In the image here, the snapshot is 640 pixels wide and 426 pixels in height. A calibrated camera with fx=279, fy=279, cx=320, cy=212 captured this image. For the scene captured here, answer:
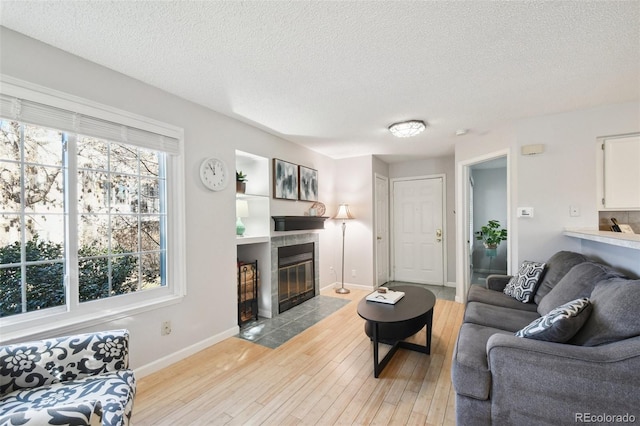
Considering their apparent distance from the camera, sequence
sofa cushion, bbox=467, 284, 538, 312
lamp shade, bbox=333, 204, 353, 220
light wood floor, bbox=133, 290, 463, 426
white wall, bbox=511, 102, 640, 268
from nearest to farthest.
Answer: light wood floor, bbox=133, 290, 463, 426
sofa cushion, bbox=467, 284, 538, 312
white wall, bbox=511, 102, 640, 268
lamp shade, bbox=333, 204, 353, 220

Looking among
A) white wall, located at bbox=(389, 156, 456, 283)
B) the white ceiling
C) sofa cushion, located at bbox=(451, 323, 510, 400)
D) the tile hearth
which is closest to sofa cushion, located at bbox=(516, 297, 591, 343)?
sofa cushion, located at bbox=(451, 323, 510, 400)

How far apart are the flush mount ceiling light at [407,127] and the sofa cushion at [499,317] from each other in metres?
1.93

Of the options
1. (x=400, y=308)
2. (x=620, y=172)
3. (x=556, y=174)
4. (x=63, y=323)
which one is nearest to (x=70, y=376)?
(x=63, y=323)

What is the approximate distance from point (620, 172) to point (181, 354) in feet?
14.8

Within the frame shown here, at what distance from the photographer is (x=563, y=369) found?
1284 mm

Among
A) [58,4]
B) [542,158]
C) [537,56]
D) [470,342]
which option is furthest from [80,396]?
[542,158]

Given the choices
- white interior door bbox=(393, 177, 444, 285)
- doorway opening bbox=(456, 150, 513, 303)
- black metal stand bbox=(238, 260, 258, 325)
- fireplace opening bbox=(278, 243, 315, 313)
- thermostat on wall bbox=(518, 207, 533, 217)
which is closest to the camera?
thermostat on wall bbox=(518, 207, 533, 217)

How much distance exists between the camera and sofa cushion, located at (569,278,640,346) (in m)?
1.33

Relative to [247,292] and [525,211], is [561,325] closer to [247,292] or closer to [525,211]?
[525,211]

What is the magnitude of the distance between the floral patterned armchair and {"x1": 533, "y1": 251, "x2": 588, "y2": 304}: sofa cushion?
3.12m

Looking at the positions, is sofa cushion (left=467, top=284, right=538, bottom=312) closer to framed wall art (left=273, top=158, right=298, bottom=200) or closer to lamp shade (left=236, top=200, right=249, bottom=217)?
framed wall art (left=273, top=158, right=298, bottom=200)

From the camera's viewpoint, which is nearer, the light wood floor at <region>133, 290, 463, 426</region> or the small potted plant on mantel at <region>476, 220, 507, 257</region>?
the light wood floor at <region>133, 290, 463, 426</region>

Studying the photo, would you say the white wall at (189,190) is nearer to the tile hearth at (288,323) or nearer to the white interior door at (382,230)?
the tile hearth at (288,323)

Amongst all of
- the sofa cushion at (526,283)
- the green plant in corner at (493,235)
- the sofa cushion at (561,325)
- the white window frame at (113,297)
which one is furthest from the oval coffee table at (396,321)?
the green plant in corner at (493,235)
